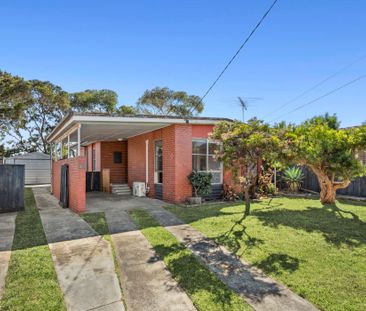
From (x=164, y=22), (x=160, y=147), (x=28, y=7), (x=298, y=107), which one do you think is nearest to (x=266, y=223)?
(x=160, y=147)

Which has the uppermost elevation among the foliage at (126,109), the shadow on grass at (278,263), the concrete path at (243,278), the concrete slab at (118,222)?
the foliage at (126,109)

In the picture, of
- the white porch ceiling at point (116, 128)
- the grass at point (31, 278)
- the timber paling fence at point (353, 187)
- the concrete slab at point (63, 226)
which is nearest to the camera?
the grass at point (31, 278)

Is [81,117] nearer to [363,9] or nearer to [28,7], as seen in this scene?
[28,7]

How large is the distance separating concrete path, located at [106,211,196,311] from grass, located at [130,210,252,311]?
0.36 ft

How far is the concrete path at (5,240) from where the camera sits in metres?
4.04

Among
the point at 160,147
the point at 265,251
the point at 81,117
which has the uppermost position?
the point at 81,117

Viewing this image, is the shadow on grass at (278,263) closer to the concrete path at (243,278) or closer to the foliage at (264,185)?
the concrete path at (243,278)

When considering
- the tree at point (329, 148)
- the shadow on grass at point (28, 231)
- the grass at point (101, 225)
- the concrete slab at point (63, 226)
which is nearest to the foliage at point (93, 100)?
the concrete slab at point (63, 226)

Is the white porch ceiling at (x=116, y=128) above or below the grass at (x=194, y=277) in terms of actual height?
above

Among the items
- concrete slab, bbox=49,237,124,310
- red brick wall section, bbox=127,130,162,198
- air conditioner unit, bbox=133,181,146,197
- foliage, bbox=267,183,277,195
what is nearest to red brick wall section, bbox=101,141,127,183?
red brick wall section, bbox=127,130,162,198

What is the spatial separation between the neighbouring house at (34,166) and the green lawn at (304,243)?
19703mm

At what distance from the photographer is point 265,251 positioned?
16.1ft

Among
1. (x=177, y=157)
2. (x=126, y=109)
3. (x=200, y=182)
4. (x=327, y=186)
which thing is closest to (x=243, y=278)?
(x=200, y=182)

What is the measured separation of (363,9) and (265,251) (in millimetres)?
7119
